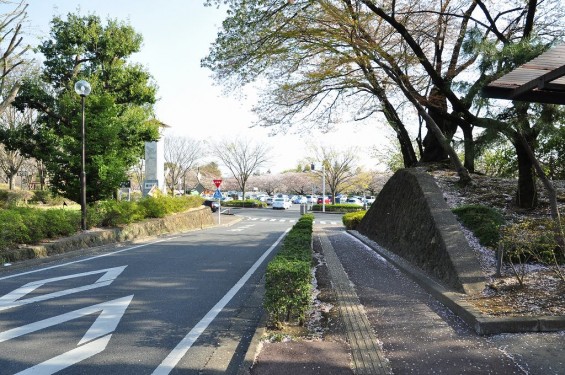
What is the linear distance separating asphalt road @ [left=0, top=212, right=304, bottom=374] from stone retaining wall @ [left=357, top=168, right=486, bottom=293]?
9.87 ft

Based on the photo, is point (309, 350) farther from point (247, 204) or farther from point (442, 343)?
point (247, 204)

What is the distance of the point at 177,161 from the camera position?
5284 cm

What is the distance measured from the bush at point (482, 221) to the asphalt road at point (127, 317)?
4.18 meters

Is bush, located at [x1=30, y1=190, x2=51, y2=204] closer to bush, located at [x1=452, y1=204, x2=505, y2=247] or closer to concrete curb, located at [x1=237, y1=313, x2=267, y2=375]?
bush, located at [x1=452, y1=204, x2=505, y2=247]

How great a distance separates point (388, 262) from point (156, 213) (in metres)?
12.7

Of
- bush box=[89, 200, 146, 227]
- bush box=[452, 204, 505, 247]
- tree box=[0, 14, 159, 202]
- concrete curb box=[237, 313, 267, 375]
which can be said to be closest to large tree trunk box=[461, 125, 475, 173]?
bush box=[452, 204, 505, 247]

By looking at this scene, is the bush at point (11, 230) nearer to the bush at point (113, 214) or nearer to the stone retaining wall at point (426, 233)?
the bush at point (113, 214)

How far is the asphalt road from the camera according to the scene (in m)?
3.81

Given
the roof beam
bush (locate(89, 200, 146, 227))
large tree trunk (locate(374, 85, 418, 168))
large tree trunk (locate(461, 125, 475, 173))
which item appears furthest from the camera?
large tree trunk (locate(374, 85, 418, 168))

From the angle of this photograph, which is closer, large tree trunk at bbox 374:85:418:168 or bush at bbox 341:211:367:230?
large tree trunk at bbox 374:85:418:168

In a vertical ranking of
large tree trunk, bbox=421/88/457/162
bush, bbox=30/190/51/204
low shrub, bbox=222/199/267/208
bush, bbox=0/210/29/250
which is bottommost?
low shrub, bbox=222/199/267/208

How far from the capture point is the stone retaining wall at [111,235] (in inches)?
364

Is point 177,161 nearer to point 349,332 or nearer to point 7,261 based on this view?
point 7,261

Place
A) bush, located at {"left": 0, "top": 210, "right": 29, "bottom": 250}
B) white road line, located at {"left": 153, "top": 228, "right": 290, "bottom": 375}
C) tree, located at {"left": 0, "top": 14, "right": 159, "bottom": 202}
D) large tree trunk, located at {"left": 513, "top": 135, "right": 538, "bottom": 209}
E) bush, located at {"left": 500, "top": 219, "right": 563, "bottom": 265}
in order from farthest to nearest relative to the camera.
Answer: tree, located at {"left": 0, "top": 14, "right": 159, "bottom": 202}, bush, located at {"left": 0, "top": 210, "right": 29, "bottom": 250}, large tree trunk, located at {"left": 513, "top": 135, "right": 538, "bottom": 209}, bush, located at {"left": 500, "top": 219, "right": 563, "bottom": 265}, white road line, located at {"left": 153, "top": 228, "right": 290, "bottom": 375}
